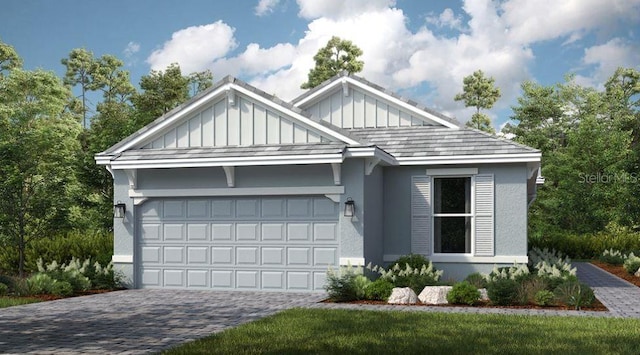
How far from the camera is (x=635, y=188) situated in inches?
1439

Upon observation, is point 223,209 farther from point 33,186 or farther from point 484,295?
point 33,186

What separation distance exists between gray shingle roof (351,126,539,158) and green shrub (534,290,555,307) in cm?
400

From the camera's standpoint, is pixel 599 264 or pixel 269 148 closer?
pixel 269 148

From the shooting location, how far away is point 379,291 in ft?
Answer: 45.1

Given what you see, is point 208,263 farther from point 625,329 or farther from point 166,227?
point 625,329

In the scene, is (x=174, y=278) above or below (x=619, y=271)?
above

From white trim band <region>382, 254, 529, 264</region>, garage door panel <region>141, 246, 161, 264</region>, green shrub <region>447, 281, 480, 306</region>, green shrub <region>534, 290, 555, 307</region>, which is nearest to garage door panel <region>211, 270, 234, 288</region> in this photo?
garage door panel <region>141, 246, 161, 264</region>

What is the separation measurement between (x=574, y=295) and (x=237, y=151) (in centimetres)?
780

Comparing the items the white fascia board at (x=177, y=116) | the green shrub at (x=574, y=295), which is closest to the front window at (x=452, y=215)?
the green shrub at (x=574, y=295)

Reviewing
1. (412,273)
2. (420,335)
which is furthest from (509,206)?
(420,335)

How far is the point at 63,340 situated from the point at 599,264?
2189 centimetres

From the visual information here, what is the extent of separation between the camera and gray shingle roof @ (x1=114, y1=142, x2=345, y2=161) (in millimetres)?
15094

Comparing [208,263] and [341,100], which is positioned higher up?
[341,100]

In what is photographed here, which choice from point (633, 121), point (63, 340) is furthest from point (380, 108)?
point (633, 121)
